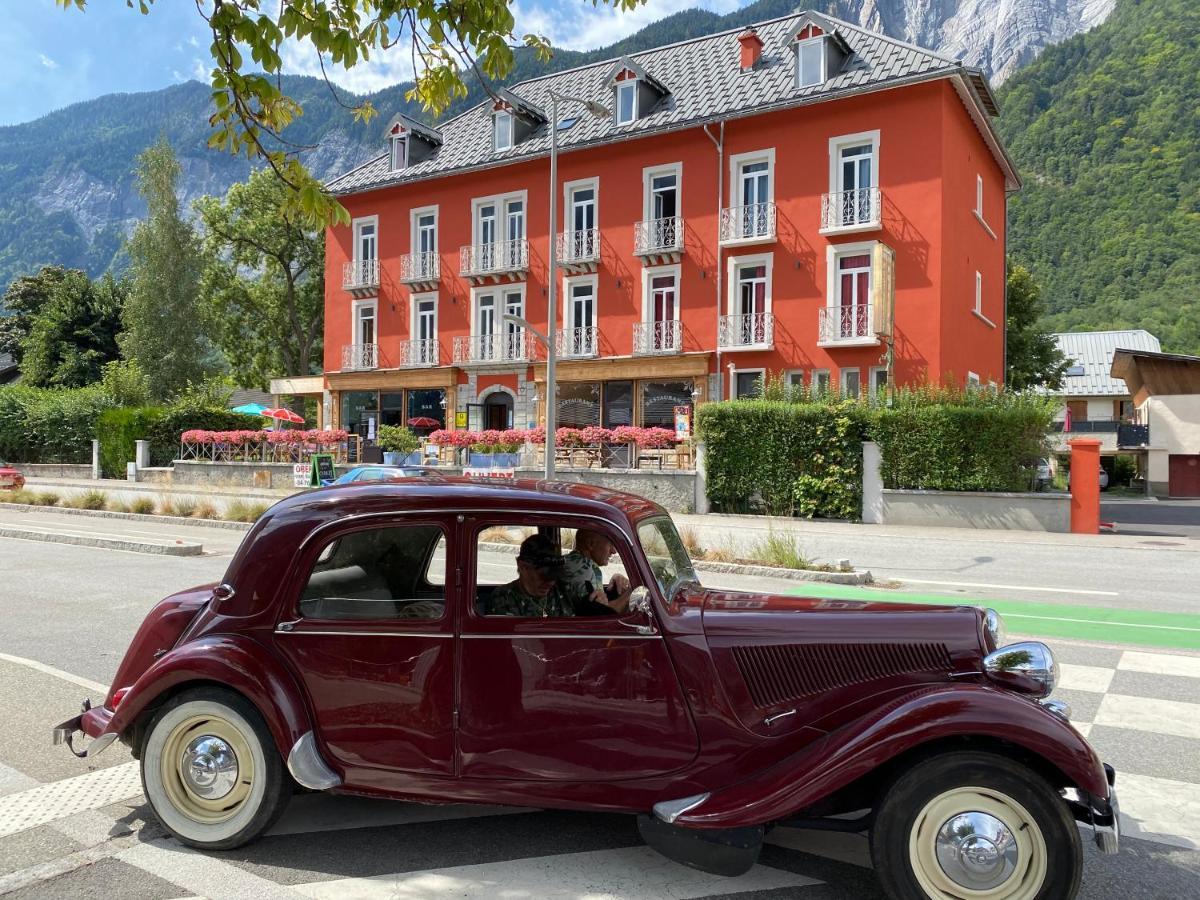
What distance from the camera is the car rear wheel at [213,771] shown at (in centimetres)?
365

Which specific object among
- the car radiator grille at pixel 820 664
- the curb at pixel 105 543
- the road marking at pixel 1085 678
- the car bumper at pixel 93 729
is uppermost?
the car radiator grille at pixel 820 664

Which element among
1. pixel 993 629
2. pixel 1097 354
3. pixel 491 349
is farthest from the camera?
pixel 1097 354

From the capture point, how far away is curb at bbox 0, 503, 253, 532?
726 inches

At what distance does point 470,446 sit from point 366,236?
16.0 metres

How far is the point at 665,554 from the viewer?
3.85 m

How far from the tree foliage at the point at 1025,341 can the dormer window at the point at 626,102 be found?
20.8 m

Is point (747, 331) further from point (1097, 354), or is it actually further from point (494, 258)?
point (1097, 354)

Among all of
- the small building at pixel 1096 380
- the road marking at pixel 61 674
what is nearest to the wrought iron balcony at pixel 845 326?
the road marking at pixel 61 674

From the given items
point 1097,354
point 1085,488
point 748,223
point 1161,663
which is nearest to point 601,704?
point 1161,663

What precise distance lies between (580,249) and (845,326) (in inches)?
421

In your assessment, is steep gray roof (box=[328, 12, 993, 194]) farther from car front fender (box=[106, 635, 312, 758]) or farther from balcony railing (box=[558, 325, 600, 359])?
car front fender (box=[106, 635, 312, 758])

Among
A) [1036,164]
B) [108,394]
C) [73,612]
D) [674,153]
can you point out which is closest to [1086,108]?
[1036,164]

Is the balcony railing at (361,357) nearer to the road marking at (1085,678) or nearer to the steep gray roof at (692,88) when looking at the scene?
the steep gray roof at (692,88)

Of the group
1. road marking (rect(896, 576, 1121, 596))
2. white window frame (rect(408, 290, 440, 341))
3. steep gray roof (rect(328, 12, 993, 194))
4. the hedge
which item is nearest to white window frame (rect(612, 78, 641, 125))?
steep gray roof (rect(328, 12, 993, 194))
